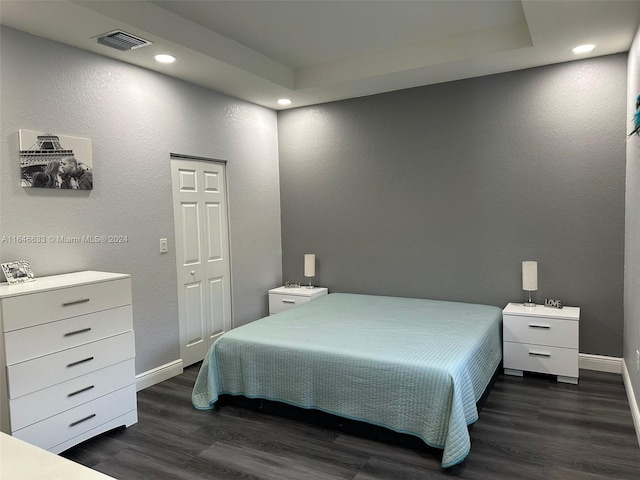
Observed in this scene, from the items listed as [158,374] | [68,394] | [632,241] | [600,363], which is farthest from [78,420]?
[600,363]

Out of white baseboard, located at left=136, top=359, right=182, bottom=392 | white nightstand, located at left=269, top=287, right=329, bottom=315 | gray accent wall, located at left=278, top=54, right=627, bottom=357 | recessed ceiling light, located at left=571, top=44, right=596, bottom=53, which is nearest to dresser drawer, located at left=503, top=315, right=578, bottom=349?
gray accent wall, located at left=278, top=54, right=627, bottom=357

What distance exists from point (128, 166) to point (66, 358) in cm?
155

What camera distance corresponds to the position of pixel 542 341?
3.45m

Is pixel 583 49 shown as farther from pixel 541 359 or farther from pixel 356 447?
pixel 356 447

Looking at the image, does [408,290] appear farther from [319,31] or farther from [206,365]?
[319,31]

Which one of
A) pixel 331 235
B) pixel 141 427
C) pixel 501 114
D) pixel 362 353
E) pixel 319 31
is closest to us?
pixel 362 353

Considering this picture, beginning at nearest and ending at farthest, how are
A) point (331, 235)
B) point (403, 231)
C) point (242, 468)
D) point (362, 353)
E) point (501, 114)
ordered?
1. point (242, 468)
2. point (362, 353)
3. point (501, 114)
4. point (403, 231)
5. point (331, 235)

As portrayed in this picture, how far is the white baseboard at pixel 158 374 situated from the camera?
350 centimetres

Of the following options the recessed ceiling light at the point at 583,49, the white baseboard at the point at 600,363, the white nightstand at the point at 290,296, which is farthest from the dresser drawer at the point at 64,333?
the recessed ceiling light at the point at 583,49

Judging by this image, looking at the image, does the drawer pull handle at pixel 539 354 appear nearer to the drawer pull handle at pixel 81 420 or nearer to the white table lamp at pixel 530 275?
the white table lamp at pixel 530 275

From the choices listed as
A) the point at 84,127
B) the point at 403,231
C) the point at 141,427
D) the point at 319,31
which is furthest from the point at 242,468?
the point at 319,31

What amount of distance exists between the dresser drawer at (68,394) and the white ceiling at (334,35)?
6.95 ft

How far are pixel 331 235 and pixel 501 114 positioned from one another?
2.06 meters

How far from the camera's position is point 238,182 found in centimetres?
454
